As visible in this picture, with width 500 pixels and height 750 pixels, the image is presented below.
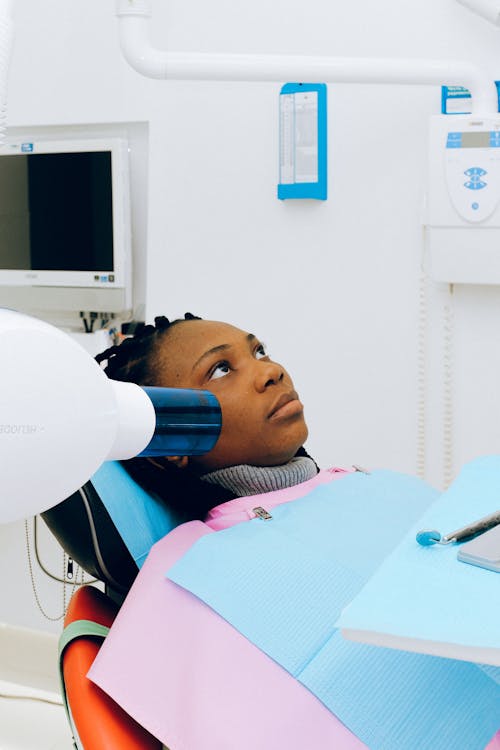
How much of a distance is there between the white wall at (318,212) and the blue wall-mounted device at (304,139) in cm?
4

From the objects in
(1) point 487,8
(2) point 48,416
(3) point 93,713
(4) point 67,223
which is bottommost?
(3) point 93,713

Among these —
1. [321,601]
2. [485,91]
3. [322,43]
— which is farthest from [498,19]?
[321,601]

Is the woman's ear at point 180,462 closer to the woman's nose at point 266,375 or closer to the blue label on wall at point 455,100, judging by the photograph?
the woman's nose at point 266,375

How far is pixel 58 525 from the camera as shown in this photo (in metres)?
1.18

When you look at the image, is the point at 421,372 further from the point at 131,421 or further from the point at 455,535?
the point at 131,421

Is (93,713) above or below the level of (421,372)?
below

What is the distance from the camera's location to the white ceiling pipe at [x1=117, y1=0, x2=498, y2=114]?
178cm

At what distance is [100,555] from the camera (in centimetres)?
116

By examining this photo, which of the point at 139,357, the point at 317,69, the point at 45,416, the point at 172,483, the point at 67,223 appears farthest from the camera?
the point at 67,223

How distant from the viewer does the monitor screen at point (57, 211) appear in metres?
2.38

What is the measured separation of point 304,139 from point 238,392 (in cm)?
98

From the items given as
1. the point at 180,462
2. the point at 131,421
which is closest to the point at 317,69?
the point at 180,462

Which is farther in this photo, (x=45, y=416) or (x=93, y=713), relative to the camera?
(x=93, y=713)

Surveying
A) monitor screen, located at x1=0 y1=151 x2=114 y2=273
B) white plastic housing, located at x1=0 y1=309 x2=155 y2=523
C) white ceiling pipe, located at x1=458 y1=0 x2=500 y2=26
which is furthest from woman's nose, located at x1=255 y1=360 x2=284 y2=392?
monitor screen, located at x1=0 y1=151 x2=114 y2=273
